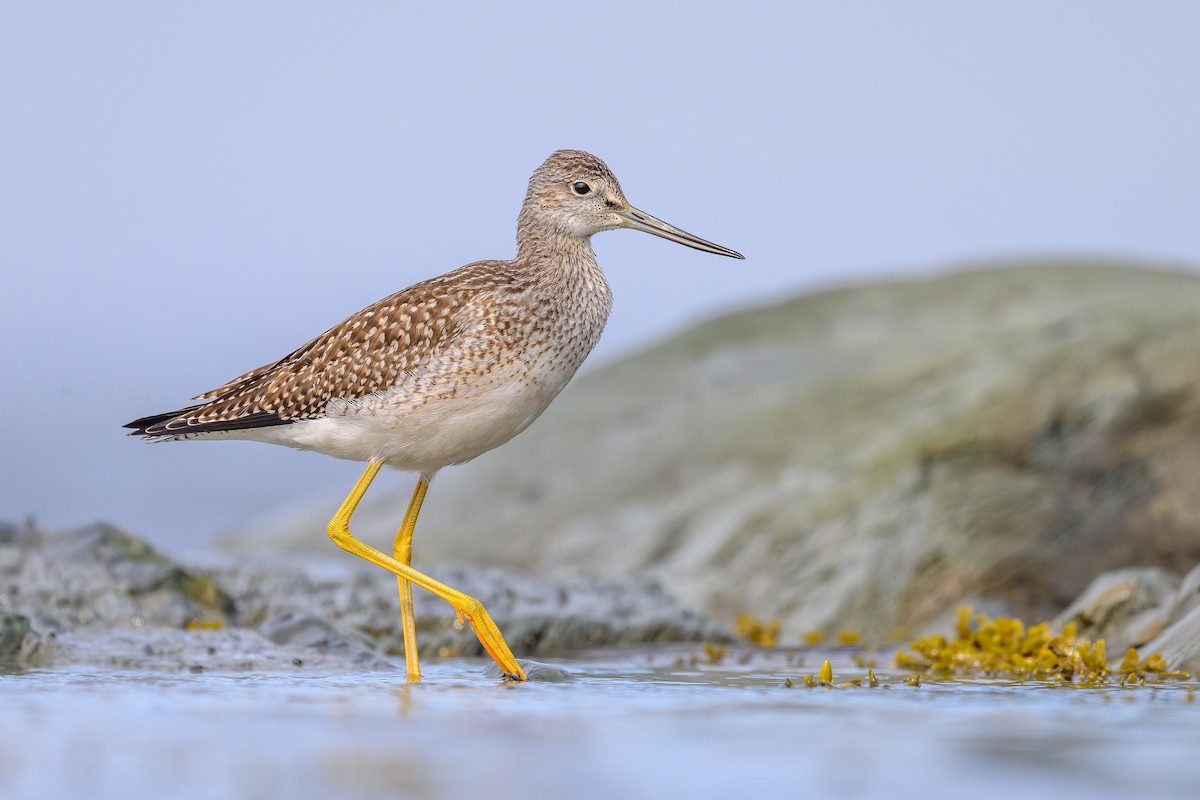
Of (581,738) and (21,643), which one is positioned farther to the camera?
(21,643)

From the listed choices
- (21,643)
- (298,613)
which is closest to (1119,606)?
(298,613)

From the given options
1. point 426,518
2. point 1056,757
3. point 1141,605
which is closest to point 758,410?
point 426,518

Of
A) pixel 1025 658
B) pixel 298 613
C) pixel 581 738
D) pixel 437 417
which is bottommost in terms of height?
pixel 581 738

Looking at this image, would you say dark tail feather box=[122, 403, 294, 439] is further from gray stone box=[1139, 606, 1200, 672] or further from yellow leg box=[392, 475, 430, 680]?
gray stone box=[1139, 606, 1200, 672]

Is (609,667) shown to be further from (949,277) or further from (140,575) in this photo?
(949,277)

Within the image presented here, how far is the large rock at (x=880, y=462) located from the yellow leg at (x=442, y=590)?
497 centimetres

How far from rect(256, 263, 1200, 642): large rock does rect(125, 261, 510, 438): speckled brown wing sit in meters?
5.32

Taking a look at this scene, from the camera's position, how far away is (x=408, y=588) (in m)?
10.8

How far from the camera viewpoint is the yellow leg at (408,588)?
10.1 meters

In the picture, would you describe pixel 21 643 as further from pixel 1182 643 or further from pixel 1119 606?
pixel 1119 606

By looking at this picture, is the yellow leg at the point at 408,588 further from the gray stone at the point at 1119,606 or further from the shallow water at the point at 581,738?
the gray stone at the point at 1119,606

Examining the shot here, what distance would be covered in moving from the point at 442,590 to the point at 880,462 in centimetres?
622

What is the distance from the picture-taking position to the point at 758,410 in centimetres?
1798

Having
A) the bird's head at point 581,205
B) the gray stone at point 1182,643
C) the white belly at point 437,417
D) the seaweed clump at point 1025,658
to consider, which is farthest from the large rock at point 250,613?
the gray stone at point 1182,643
